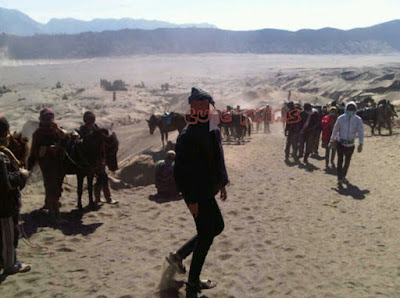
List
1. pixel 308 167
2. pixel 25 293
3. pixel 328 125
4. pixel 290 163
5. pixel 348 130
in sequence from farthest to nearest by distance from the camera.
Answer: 1. pixel 290 163
2. pixel 308 167
3. pixel 328 125
4. pixel 348 130
5. pixel 25 293

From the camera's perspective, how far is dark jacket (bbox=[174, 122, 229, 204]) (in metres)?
3.72

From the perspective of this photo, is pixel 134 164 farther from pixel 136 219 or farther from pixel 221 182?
pixel 221 182

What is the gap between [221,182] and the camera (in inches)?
157

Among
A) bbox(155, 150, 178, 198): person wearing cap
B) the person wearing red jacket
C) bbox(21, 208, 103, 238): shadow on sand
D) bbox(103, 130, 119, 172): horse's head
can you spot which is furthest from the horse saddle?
bbox(21, 208, 103, 238): shadow on sand

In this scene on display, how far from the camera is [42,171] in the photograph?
6.33 metres

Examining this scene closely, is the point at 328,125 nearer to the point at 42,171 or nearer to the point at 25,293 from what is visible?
the point at 42,171

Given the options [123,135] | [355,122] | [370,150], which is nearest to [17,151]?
[355,122]

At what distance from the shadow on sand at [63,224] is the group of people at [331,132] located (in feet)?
17.9

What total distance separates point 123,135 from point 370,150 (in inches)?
443

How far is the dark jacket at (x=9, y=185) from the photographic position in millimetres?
4086

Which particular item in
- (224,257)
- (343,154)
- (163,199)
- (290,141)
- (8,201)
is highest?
(8,201)

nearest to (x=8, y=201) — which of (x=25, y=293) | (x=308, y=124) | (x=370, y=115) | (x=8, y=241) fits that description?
(x=8, y=241)

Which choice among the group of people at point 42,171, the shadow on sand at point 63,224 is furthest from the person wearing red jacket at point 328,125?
the shadow on sand at point 63,224

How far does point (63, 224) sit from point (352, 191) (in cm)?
604
